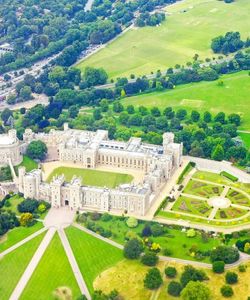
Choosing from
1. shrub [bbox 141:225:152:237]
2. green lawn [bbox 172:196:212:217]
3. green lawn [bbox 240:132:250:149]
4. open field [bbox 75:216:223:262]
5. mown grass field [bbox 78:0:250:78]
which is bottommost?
mown grass field [bbox 78:0:250:78]

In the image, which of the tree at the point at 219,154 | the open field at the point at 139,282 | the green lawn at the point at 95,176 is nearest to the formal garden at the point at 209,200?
the tree at the point at 219,154

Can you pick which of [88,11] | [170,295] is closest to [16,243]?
[170,295]

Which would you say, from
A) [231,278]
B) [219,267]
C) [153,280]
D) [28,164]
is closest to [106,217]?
[153,280]

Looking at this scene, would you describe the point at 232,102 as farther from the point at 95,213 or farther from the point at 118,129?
the point at 95,213

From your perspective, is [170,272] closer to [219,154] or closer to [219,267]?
[219,267]

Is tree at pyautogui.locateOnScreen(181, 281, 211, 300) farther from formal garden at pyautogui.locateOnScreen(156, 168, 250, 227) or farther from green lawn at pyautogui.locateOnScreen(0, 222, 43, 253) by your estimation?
green lawn at pyautogui.locateOnScreen(0, 222, 43, 253)

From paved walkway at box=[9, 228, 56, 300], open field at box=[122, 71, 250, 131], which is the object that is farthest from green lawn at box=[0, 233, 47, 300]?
open field at box=[122, 71, 250, 131]
